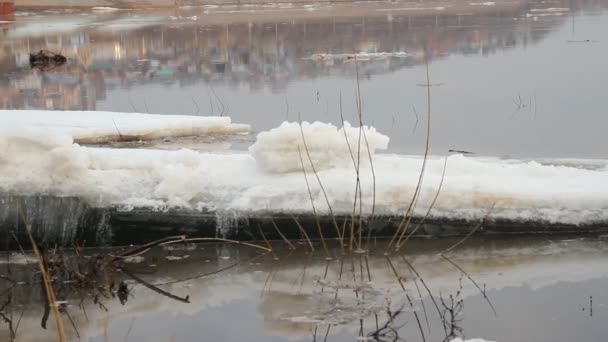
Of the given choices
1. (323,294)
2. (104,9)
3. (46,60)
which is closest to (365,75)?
(46,60)

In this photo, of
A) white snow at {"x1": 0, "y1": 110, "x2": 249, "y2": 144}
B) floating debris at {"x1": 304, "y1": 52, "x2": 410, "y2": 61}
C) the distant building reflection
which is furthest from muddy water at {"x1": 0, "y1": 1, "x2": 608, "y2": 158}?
white snow at {"x1": 0, "y1": 110, "x2": 249, "y2": 144}

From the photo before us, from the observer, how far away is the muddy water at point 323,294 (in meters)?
5.08

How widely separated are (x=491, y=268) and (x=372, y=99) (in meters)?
8.53

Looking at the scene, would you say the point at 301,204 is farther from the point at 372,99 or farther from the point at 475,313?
the point at 372,99

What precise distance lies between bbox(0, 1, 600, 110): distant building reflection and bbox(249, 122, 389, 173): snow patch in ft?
27.9

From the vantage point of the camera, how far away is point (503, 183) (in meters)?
6.54

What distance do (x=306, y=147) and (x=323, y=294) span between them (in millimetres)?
1149

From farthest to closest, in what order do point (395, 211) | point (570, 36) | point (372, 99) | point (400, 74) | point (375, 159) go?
point (570, 36) < point (400, 74) < point (372, 99) < point (375, 159) < point (395, 211)

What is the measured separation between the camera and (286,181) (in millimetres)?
6508

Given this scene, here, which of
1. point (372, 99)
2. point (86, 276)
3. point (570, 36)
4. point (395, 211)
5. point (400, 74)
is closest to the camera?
point (86, 276)

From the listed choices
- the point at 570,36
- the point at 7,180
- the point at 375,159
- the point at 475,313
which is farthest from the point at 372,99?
the point at 570,36

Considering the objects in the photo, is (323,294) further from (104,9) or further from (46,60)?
(104,9)

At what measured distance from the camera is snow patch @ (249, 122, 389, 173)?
257 inches

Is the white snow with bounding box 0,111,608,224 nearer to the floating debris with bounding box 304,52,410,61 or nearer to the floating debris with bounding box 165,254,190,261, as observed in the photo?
the floating debris with bounding box 165,254,190,261
